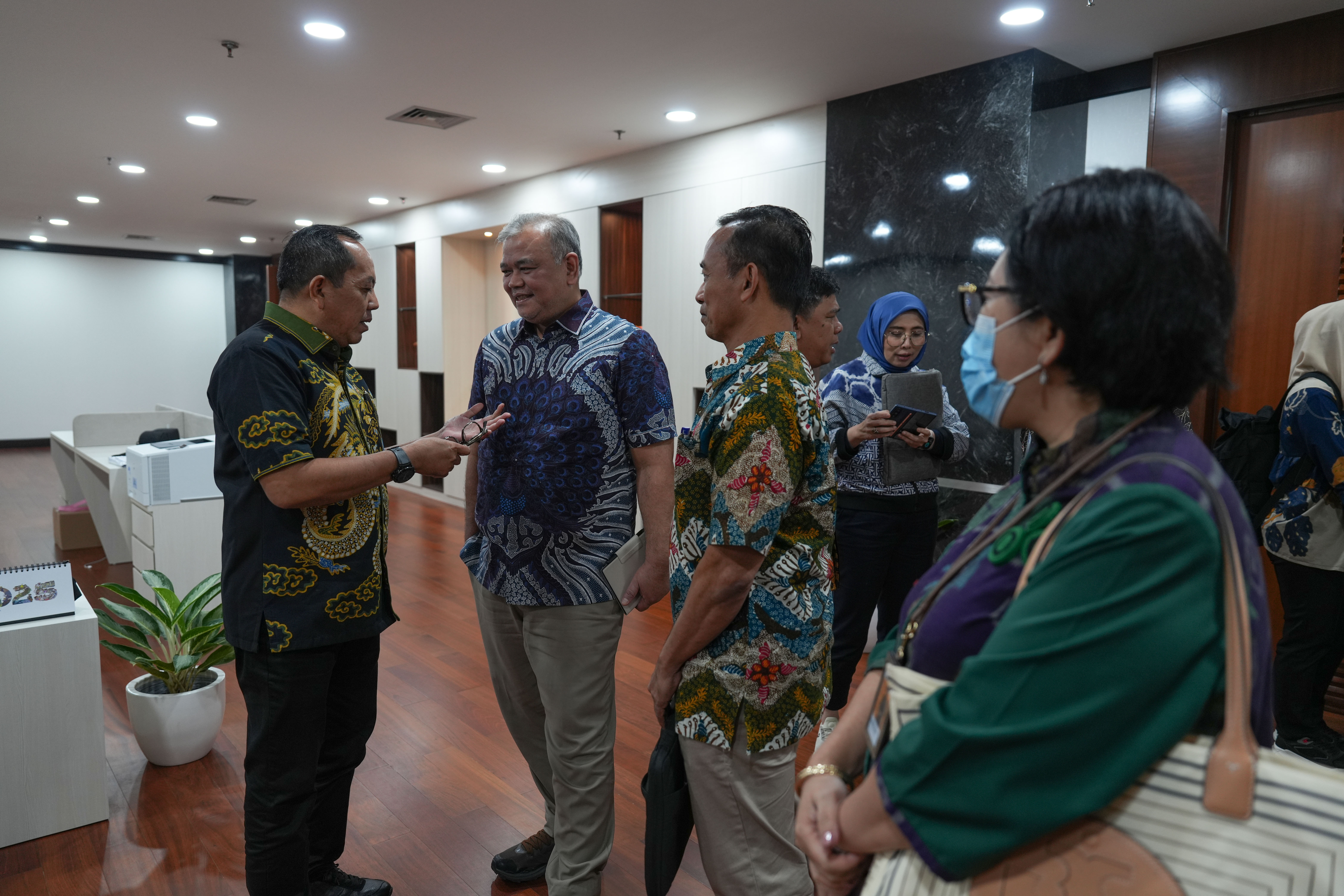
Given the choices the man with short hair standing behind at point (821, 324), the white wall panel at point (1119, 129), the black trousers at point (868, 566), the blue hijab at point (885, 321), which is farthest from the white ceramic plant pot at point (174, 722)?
the white wall panel at point (1119, 129)

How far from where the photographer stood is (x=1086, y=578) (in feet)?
2.17

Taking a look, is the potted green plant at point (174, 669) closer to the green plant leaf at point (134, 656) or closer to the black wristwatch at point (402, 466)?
the green plant leaf at point (134, 656)

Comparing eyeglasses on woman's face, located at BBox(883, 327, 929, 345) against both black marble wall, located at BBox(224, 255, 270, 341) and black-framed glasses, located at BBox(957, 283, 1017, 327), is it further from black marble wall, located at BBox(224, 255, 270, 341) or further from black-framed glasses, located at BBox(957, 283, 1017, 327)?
black marble wall, located at BBox(224, 255, 270, 341)

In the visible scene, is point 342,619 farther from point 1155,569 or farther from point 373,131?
point 373,131

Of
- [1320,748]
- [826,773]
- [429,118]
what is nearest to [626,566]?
[826,773]

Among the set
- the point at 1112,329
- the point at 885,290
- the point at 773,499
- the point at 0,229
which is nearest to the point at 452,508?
the point at 885,290

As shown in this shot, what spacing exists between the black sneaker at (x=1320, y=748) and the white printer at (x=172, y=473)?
4.67 metres

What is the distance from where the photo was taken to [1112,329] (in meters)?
0.71

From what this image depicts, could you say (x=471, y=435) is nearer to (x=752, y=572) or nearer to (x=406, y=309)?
(x=752, y=572)

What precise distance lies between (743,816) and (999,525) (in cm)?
84

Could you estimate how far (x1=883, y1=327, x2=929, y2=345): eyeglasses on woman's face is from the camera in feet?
10.0

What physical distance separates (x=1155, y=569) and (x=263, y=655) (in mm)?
1677

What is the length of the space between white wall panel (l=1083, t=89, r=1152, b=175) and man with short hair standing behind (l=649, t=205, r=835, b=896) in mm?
3228

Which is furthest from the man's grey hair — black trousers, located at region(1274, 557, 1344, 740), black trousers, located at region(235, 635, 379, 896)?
black trousers, located at region(1274, 557, 1344, 740)
